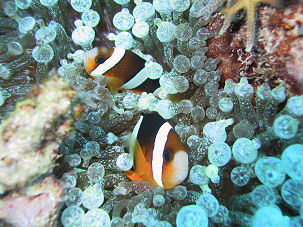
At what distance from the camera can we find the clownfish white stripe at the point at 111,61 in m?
1.16

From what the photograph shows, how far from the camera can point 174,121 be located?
1.03m

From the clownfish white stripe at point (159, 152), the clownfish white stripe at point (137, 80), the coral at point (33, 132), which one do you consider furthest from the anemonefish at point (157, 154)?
the coral at point (33, 132)

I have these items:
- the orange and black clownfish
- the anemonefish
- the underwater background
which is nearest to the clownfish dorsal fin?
the orange and black clownfish

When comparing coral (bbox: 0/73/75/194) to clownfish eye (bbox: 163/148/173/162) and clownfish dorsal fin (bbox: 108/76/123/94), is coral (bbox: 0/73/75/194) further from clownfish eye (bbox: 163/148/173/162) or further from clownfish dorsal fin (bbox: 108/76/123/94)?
clownfish dorsal fin (bbox: 108/76/123/94)

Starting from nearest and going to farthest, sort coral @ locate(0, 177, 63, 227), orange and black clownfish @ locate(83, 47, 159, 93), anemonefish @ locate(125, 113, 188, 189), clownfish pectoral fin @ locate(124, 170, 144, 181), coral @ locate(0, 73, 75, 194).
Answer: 1. coral @ locate(0, 73, 75, 194)
2. coral @ locate(0, 177, 63, 227)
3. anemonefish @ locate(125, 113, 188, 189)
4. clownfish pectoral fin @ locate(124, 170, 144, 181)
5. orange and black clownfish @ locate(83, 47, 159, 93)

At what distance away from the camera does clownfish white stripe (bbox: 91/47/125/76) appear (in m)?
1.16

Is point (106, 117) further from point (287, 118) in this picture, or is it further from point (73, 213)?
point (287, 118)

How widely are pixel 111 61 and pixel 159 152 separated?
52cm

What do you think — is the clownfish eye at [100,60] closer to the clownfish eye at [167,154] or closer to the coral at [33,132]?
the clownfish eye at [167,154]

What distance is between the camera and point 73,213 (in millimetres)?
772

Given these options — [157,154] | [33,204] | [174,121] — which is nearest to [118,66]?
[174,121]

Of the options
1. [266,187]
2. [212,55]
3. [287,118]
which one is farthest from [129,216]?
[212,55]

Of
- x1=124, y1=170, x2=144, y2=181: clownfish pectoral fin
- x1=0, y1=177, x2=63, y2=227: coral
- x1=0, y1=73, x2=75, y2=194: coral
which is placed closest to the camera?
x1=0, y1=73, x2=75, y2=194: coral

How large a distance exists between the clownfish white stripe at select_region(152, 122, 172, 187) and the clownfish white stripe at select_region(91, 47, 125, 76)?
434 millimetres
